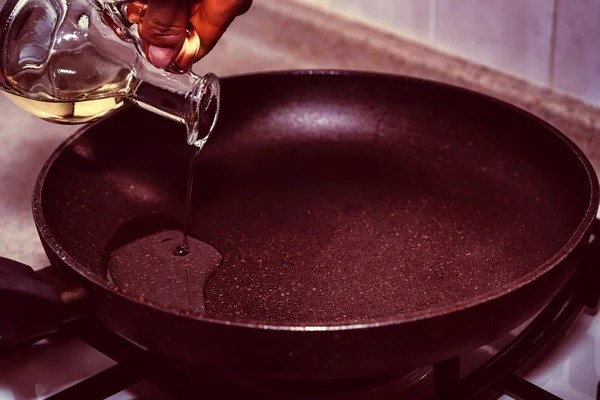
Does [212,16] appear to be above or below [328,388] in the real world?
above

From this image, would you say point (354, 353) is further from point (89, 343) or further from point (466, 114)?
point (466, 114)

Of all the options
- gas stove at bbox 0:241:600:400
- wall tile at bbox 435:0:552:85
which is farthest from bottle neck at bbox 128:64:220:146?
wall tile at bbox 435:0:552:85

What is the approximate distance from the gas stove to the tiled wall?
0.28 metres

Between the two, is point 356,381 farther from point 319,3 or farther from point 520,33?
point 319,3

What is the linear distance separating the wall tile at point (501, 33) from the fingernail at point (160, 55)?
1.36ft

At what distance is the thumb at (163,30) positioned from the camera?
65 centimetres

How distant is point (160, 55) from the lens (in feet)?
2.24

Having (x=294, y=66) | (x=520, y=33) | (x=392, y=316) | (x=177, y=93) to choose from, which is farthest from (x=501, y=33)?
(x=392, y=316)

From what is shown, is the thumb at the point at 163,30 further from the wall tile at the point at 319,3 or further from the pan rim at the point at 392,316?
the wall tile at the point at 319,3

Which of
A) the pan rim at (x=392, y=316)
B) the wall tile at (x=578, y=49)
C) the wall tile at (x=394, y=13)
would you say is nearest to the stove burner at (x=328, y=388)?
the pan rim at (x=392, y=316)

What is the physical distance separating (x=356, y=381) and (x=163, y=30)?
319 mm

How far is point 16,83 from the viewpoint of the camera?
668 millimetres

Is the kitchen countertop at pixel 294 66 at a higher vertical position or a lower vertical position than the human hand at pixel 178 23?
lower

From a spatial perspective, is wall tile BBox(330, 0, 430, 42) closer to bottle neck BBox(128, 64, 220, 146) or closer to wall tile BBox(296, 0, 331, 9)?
wall tile BBox(296, 0, 331, 9)
